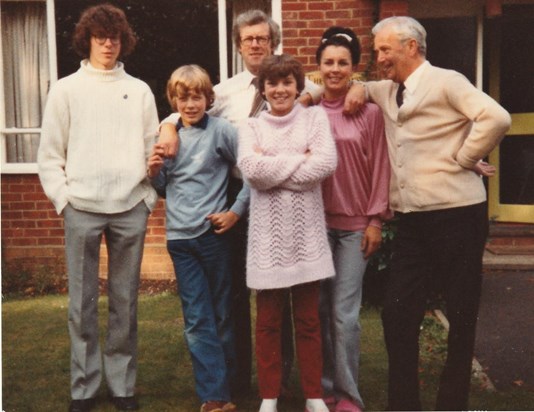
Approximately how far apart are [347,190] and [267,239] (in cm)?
49

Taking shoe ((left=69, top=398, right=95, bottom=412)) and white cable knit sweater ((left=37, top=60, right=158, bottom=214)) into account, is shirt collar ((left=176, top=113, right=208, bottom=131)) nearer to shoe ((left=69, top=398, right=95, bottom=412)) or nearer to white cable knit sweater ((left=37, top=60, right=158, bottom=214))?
white cable knit sweater ((left=37, top=60, right=158, bottom=214))

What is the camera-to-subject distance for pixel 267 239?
162 inches

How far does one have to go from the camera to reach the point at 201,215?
4.35 m

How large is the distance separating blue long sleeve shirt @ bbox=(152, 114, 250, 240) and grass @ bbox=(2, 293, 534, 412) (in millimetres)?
1066

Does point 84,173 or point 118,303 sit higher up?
point 84,173

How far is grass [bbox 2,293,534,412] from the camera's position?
475cm

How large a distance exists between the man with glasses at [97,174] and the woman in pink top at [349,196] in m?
0.98

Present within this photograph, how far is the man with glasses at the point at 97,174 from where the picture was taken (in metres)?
4.37

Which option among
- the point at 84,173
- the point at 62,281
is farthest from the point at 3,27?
the point at 84,173

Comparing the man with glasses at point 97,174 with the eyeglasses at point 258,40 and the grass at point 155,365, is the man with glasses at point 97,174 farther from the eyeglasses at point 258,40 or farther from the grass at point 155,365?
the eyeglasses at point 258,40

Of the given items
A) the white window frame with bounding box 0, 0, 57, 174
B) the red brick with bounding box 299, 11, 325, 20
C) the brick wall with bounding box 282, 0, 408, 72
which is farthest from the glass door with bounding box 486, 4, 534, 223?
the white window frame with bounding box 0, 0, 57, 174

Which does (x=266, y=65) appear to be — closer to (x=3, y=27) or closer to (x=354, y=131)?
(x=354, y=131)

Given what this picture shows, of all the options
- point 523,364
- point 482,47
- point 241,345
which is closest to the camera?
point 241,345

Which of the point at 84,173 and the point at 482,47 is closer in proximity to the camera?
the point at 84,173
